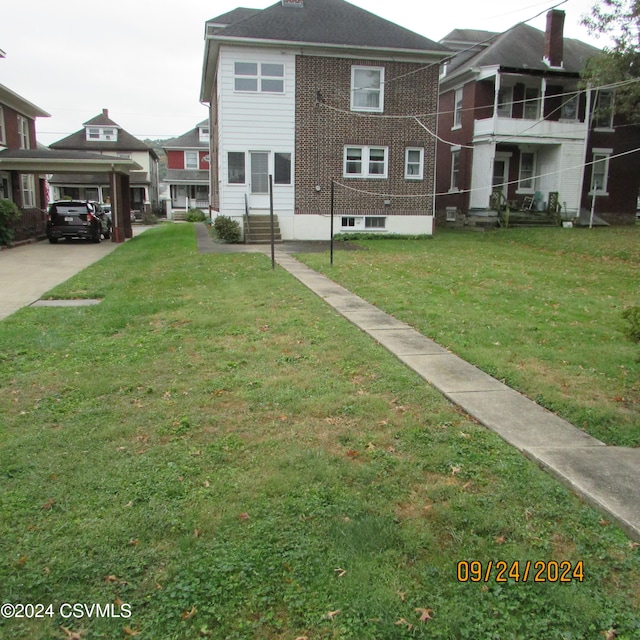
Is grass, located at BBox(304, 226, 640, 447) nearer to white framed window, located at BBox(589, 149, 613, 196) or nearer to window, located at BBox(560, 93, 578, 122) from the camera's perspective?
white framed window, located at BBox(589, 149, 613, 196)

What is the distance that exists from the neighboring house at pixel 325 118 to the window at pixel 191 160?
3057 cm

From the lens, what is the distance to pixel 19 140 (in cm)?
2767

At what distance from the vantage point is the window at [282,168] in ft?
70.3

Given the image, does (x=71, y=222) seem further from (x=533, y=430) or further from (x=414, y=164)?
(x=533, y=430)

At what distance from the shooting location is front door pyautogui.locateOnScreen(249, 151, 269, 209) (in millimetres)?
21344

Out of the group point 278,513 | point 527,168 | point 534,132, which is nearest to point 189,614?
point 278,513

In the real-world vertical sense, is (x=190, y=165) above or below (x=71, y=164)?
above

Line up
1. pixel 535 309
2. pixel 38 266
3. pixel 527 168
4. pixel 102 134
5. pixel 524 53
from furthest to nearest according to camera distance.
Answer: pixel 102 134
pixel 527 168
pixel 524 53
pixel 38 266
pixel 535 309

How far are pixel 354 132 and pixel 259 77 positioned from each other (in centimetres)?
391

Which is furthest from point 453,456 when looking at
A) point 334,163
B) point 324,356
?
point 334,163

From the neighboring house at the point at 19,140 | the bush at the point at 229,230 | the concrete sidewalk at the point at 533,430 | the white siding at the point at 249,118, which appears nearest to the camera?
the concrete sidewalk at the point at 533,430

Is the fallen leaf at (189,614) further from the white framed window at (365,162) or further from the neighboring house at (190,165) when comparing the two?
the neighboring house at (190,165)

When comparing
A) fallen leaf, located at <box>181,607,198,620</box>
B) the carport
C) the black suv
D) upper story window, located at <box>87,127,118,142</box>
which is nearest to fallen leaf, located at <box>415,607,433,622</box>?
fallen leaf, located at <box>181,607,198,620</box>

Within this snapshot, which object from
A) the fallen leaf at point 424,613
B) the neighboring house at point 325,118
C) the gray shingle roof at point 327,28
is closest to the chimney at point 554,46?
the gray shingle roof at point 327,28
